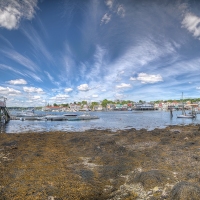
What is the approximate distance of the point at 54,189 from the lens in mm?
7809

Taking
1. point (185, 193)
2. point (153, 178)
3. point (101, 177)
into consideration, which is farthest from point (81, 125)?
point (185, 193)

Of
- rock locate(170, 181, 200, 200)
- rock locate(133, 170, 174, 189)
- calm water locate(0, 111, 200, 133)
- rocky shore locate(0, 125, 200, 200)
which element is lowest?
calm water locate(0, 111, 200, 133)

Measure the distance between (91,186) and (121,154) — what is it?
20.9 ft

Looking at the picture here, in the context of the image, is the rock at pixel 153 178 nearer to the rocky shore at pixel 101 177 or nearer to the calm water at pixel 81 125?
the rocky shore at pixel 101 177

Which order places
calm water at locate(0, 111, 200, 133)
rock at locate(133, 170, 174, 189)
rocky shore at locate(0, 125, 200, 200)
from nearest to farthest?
rocky shore at locate(0, 125, 200, 200) → rock at locate(133, 170, 174, 189) → calm water at locate(0, 111, 200, 133)

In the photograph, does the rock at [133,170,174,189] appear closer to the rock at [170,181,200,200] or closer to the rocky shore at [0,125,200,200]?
the rocky shore at [0,125,200,200]

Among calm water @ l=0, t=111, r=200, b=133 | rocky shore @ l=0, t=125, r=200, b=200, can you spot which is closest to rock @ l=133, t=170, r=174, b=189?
rocky shore @ l=0, t=125, r=200, b=200

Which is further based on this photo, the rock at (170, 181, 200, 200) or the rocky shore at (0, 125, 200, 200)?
the rocky shore at (0, 125, 200, 200)

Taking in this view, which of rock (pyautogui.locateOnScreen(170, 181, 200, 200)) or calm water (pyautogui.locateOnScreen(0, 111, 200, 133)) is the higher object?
rock (pyautogui.locateOnScreen(170, 181, 200, 200))

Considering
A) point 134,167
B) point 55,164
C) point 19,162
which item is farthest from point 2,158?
point 134,167

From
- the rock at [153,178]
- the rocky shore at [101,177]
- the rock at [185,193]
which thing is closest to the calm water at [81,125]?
the rocky shore at [101,177]

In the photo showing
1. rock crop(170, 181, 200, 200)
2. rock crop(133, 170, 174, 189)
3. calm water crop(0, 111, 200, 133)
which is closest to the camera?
rock crop(170, 181, 200, 200)

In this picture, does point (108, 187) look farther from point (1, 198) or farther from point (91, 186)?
point (1, 198)

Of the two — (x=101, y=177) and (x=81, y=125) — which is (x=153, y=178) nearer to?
(x=101, y=177)
